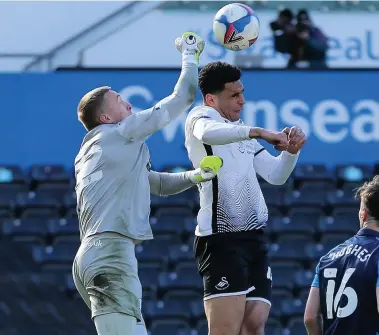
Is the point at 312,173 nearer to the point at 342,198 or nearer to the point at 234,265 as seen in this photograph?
the point at 342,198

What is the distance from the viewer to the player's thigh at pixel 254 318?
628 cm

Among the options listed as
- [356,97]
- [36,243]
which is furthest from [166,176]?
[356,97]

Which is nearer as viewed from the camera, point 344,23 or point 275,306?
point 275,306

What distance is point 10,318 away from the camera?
11.0 meters

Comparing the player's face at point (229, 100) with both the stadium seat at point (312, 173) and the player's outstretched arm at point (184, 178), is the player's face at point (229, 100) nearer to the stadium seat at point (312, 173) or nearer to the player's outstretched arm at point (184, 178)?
the player's outstretched arm at point (184, 178)

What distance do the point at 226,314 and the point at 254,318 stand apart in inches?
7.1

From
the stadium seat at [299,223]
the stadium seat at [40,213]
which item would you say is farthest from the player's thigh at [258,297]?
the stadium seat at [40,213]

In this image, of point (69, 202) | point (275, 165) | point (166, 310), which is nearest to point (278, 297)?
point (166, 310)

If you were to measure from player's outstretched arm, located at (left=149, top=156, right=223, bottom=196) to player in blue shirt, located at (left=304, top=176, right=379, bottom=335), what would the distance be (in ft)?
2.63

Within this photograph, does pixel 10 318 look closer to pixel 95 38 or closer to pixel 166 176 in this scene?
pixel 95 38

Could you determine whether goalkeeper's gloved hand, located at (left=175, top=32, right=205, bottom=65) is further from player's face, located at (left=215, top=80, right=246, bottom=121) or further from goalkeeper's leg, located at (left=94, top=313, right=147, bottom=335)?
goalkeeper's leg, located at (left=94, top=313, right=147, bottom=335)

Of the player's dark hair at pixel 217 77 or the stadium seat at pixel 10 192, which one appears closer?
the player's dark hair at pixel 217 77

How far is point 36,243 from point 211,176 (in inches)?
239

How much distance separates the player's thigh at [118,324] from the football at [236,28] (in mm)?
1759
